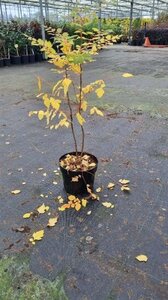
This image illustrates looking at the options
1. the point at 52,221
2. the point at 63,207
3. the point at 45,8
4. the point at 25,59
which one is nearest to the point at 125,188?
the point at 63,207

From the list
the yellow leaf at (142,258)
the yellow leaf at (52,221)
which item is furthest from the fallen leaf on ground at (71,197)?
the yellow leaf at (142,258)

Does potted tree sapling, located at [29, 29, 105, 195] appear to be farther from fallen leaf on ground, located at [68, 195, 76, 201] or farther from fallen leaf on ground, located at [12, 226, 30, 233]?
fallen leaf on ground, located at [12, 226, 30, 233]

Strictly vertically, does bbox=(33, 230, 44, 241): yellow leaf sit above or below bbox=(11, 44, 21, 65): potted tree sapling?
below

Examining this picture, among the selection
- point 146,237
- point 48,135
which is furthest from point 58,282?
point 48,135

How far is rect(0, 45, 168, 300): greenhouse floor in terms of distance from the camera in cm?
140

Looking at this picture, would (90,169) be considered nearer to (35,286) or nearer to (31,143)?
(35,286)

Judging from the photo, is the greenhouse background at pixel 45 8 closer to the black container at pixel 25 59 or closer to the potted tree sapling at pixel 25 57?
the potted tree sapling at pixel 25 57

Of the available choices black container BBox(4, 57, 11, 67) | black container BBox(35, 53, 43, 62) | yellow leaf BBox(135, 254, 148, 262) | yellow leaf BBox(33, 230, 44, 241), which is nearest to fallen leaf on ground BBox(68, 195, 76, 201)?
yellow leaf BBox(33, 230, 44, 241)

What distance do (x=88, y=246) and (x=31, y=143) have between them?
1.62m

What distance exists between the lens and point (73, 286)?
1.38m

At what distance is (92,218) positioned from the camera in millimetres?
1852

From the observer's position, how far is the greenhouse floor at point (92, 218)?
1.40m

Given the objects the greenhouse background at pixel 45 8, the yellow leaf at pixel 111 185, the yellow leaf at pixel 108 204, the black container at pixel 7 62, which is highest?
the greenhouse background at pixel 45 8

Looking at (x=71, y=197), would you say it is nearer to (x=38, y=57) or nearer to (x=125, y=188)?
(x=125, y=188)
